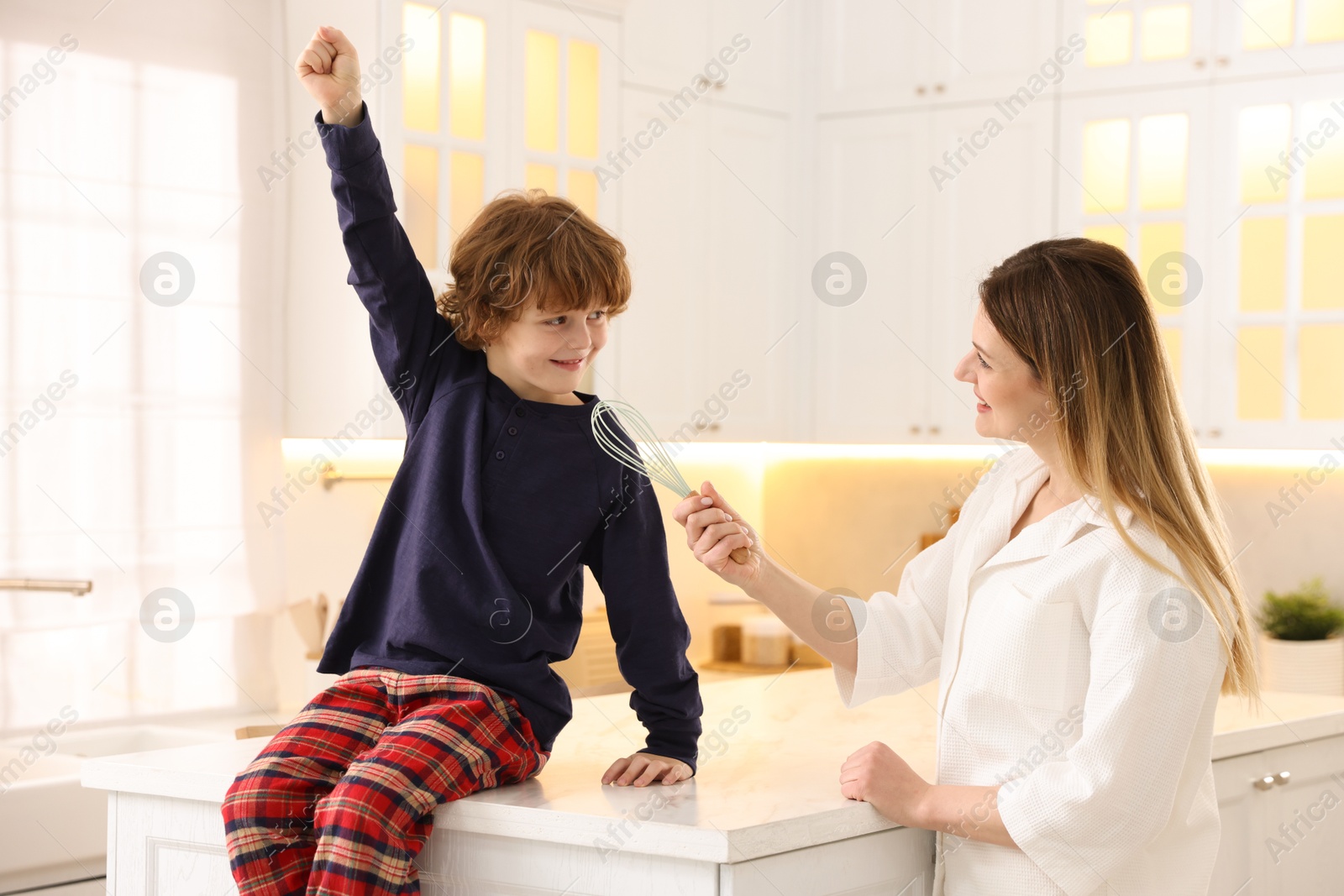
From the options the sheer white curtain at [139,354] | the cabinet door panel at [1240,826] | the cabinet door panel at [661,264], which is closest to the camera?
the cabinet door panel at [1240,826]

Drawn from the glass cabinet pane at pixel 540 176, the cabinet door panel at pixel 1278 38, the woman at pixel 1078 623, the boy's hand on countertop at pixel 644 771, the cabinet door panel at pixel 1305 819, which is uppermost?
the cabinet door panel at pixel 1278 38

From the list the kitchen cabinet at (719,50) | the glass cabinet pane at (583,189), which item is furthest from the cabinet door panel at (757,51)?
the glass cabinet pane at (583,189)

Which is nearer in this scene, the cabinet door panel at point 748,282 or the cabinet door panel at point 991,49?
the cabinet door panel at point 991,49

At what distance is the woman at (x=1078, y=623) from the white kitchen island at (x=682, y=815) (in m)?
0.07

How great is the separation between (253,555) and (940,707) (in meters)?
1.60

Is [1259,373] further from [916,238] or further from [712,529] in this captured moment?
[712,529]

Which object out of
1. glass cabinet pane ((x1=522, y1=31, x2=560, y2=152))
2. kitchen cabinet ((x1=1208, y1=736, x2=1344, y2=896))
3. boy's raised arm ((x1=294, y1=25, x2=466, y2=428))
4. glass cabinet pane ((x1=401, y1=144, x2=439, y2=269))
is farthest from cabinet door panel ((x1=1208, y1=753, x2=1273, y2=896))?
glass cabinet pane ((x1=522, y1=31, x2=560, y2=152))

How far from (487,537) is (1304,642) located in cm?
196

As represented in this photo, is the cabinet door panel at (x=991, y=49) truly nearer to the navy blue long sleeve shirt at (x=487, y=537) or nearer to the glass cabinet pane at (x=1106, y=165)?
the glass cabinet pane at (x=1106, y=165)

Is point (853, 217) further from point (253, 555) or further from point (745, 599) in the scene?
point (253, 555)

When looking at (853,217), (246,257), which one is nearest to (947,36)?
(853,217)

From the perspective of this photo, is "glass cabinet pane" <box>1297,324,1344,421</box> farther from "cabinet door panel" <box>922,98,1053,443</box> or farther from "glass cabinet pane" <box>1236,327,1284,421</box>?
"cabinet door panel" <box>922,98,1053,443</box>

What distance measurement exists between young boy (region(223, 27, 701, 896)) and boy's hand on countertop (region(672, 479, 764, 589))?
7cm

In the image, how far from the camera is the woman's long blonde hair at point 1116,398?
1.20 meters
